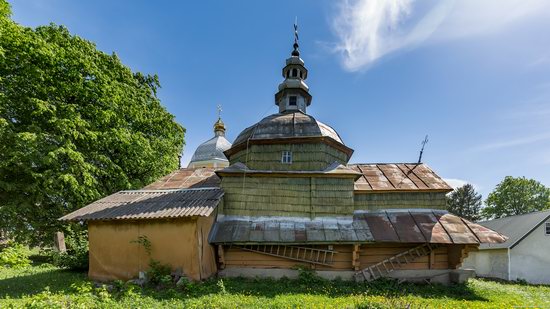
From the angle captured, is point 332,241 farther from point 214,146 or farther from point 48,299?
point 214,146

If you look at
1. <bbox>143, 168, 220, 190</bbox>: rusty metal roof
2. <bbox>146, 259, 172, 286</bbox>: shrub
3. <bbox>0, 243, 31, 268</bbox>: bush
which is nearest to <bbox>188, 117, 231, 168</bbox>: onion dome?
<bbox>143, 168, 220, 190</bbox>: rusty metal roof

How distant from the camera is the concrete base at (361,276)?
10883 millimetres

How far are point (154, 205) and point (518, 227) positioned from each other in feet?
79.9

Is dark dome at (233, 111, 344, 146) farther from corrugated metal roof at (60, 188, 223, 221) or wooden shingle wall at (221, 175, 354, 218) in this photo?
corrugated metal roof at (60, 188, 223, 221)

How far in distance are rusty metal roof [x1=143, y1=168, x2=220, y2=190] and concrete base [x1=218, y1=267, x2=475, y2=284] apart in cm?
412

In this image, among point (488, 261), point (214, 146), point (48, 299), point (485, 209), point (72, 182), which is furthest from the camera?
point (485, 209)

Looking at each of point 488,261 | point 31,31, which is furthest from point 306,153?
point 488,261

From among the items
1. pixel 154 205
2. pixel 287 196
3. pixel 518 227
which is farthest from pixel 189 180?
pixel 518 227

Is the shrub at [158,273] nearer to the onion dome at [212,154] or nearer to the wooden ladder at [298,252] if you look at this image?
the wooden ladder at [298,252]

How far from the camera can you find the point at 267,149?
12602 mm

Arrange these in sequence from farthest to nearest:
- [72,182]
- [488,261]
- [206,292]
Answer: [488,261] < [72,182] < [206,292]

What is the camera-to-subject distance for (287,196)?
1188 cm

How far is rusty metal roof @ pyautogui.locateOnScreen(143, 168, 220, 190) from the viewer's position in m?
13.4

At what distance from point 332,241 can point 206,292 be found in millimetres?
4921
